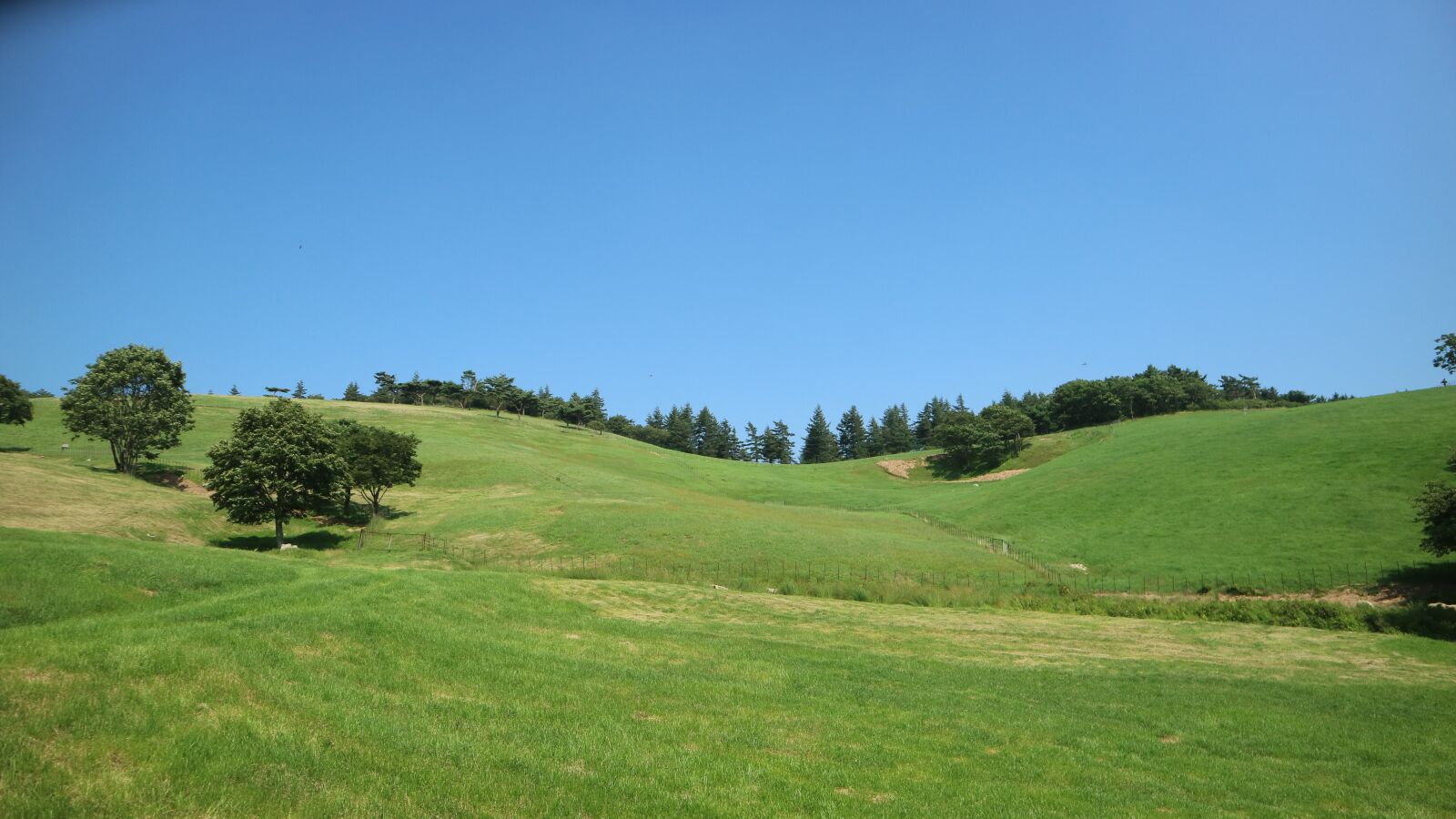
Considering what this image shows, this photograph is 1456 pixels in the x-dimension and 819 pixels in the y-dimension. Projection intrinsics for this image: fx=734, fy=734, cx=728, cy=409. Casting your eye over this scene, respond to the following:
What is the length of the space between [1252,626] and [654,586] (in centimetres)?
3075

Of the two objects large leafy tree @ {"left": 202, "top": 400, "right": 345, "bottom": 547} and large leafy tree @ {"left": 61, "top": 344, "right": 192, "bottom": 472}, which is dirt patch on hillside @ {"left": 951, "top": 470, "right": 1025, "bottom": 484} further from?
large leafy tree @ {"left": 61, "top": 344, "right": 192, "bottom": 472}

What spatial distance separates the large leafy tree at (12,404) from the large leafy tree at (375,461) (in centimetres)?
3897

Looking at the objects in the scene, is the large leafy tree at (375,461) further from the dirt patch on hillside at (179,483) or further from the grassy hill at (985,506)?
the dirt patch on hillside at (179,483)

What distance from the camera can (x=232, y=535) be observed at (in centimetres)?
5469

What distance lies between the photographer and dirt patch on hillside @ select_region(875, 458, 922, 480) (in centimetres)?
13325

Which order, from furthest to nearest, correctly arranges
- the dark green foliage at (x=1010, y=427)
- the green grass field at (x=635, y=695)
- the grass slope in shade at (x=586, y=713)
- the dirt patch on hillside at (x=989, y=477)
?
1. the dark green foliage at (x=1010, y=427)
2. the dirt patch on hillside at (x=989, y=477)
3. the green grass field at (x=635, y=695)
4. the grass slope in shade at (x=586, y=713)

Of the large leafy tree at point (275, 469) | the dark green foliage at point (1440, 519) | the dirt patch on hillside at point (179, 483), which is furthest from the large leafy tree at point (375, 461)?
the dark green foliage at point (1440, 519)

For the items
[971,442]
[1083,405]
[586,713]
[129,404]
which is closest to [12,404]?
[129,404]

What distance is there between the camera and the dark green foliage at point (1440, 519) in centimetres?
4350

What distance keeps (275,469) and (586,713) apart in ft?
159

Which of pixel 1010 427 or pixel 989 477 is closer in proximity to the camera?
pixel 989 477

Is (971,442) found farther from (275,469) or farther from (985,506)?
(275,469)

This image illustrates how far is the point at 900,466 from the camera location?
136 metres

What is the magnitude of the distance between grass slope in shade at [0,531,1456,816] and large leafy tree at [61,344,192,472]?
52.0 m
